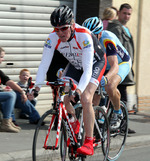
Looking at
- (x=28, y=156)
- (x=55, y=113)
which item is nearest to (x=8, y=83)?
(x=28, y=156)

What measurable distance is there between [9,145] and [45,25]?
3.76 meters

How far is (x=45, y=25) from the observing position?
930 cm

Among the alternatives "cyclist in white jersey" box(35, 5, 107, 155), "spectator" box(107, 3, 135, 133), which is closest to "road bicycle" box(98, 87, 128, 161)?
"cyclist in white jersey" box(35, 5, 107, 155)

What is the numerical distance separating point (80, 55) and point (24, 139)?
221 cm

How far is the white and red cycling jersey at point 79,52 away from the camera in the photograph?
4.81 m

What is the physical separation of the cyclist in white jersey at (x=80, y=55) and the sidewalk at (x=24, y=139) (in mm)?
1045

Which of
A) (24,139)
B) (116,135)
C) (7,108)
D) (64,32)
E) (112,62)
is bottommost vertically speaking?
(24,139)

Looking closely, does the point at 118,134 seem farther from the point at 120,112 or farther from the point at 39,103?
the point at 39,103

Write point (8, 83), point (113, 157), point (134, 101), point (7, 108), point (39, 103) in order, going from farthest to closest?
point (134, 101) < point (39, 103) < point (8, 83) < point (7, 108) < point (113, 157)

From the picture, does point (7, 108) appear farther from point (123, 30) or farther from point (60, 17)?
point (60, 17)

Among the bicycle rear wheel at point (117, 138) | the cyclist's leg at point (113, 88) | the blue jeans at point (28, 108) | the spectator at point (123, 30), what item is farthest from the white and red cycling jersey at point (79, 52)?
the blue jeans at point (28, 108)

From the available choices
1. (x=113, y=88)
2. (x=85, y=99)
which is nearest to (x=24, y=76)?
(x=113, y=88)

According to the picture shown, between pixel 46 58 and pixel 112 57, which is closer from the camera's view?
pixel 46 58

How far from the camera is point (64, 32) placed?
4805 mm
